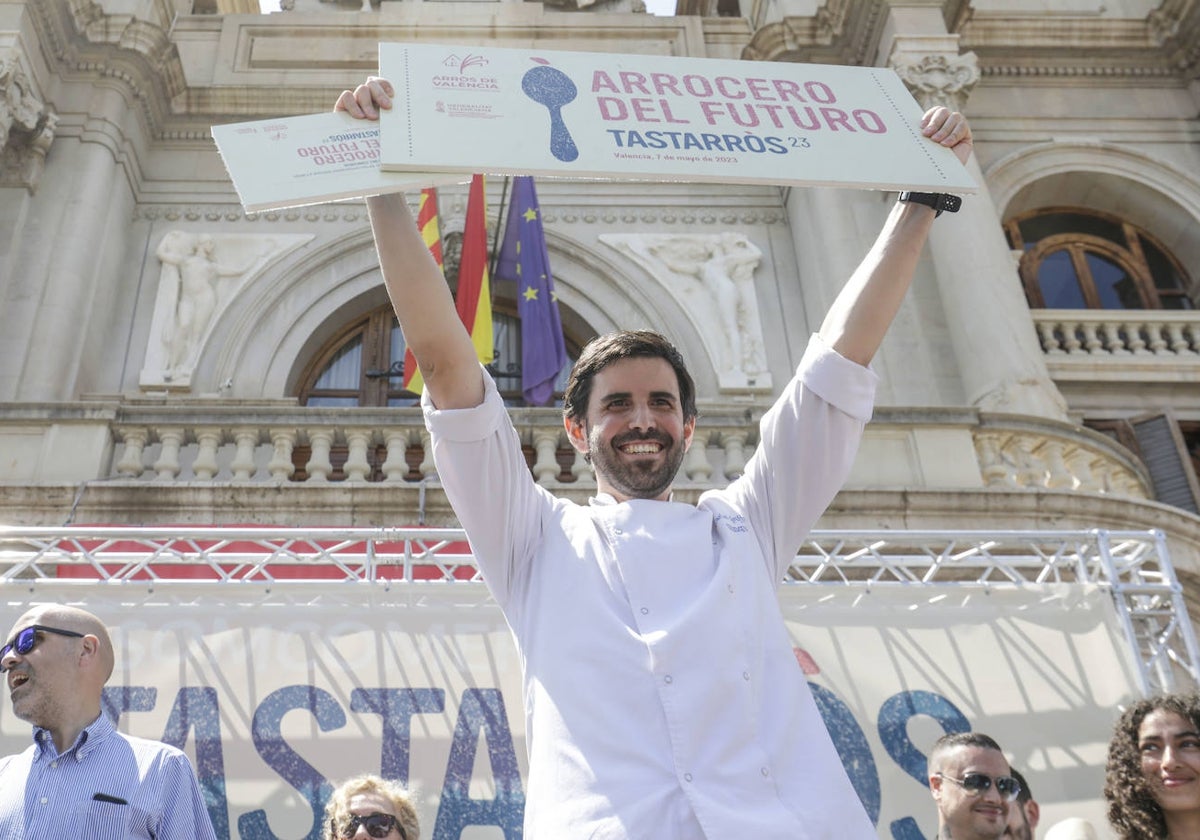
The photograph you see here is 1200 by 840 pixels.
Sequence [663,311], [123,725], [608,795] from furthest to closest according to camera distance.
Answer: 1. [663,311]
2. [123,725]
3. [608,795]

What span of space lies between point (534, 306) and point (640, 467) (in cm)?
846

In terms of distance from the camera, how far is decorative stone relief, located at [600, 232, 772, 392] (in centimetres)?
1109

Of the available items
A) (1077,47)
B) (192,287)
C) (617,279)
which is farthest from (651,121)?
(1077,47)

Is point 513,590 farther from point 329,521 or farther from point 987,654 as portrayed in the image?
point 329,521

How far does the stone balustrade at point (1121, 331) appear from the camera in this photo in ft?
37.3

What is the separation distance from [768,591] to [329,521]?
6533 mm

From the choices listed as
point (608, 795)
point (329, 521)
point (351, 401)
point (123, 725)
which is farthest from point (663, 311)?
point (608, 795)

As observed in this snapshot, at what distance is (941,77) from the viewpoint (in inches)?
448

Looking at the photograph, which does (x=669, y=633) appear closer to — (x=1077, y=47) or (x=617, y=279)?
(x=617, y=279)

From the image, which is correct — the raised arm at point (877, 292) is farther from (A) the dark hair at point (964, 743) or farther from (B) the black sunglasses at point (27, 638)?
(B) the black sunglasses at point (27, 638)

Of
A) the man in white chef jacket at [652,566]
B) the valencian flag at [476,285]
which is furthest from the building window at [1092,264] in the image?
the man in white chef jacket at [652,566]

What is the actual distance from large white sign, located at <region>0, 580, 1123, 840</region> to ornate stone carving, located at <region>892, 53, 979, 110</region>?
7094 mm

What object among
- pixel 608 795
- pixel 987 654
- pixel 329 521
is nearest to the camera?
pixel 608 795

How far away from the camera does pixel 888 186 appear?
2.52 m
